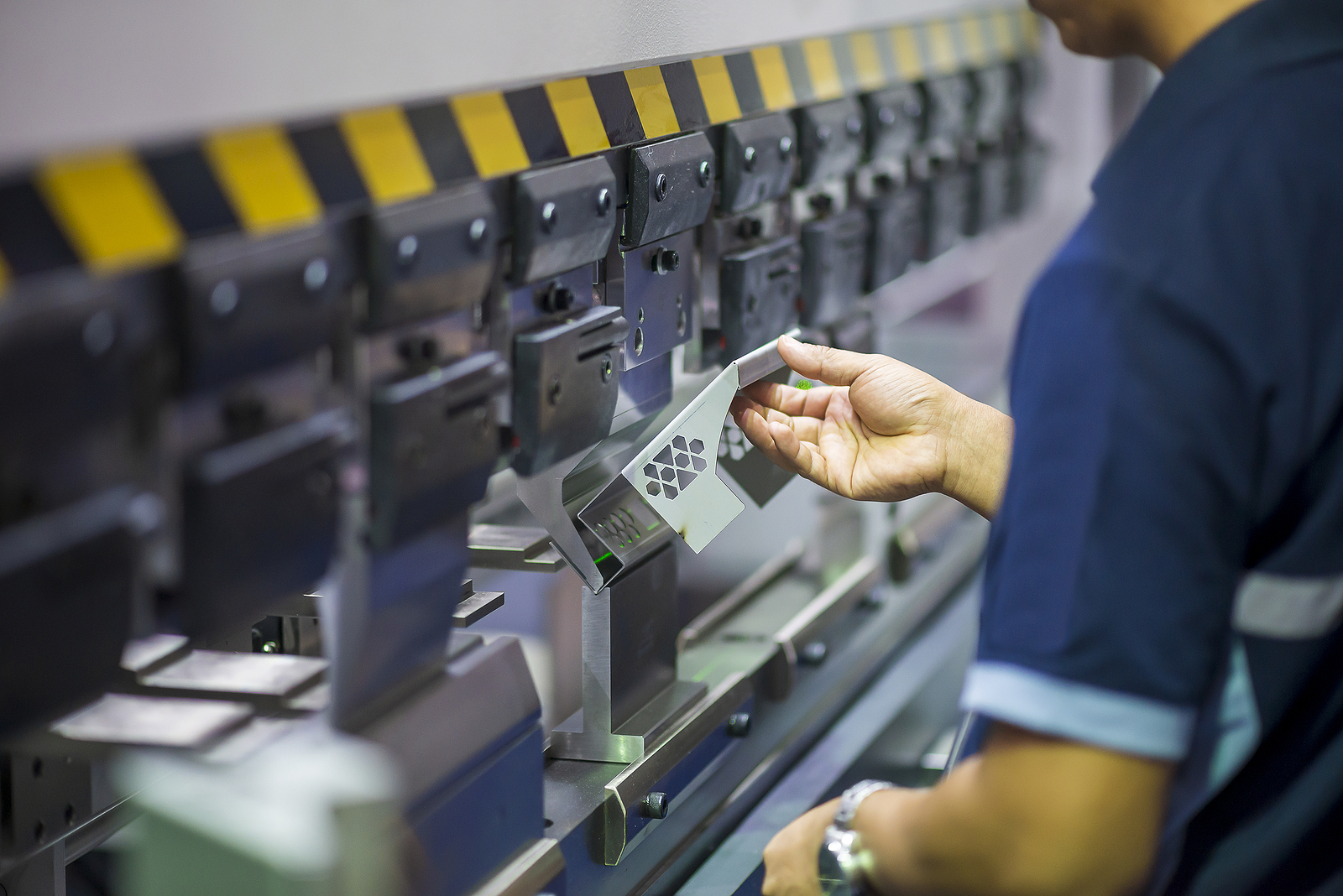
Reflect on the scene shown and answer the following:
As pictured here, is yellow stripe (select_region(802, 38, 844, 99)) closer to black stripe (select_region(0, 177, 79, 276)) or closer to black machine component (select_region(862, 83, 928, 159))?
black machine component (select_region(862, 83, 928, 159))

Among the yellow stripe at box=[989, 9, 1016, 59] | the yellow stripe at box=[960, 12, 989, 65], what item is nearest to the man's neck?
the yellow stripe at box=[960, 12, 989, 65]

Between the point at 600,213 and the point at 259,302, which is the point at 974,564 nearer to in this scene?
the point at 600,213

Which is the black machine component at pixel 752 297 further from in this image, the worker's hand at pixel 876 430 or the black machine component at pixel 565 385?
the black machine component at pixel 565 385

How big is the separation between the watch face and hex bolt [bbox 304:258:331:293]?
73 cm

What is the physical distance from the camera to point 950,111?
2.93 m

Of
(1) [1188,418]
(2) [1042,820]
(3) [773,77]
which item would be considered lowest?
(2) [1042,820]

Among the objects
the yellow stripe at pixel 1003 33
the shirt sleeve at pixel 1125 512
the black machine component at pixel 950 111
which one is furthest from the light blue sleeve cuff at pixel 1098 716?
the yellow stripe at pixel 1003 33

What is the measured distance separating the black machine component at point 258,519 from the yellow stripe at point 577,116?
493 millimetres

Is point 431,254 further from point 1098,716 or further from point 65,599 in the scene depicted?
point 1098,716

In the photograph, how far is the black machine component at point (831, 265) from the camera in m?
2.33

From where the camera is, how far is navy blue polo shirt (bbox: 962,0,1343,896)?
3.19ft

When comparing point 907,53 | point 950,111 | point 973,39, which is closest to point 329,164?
point 907,53

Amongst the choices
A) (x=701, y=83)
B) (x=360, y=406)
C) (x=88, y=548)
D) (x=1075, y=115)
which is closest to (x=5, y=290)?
(x=88, y=548)

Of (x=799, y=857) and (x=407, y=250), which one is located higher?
(x=407, y=250)
